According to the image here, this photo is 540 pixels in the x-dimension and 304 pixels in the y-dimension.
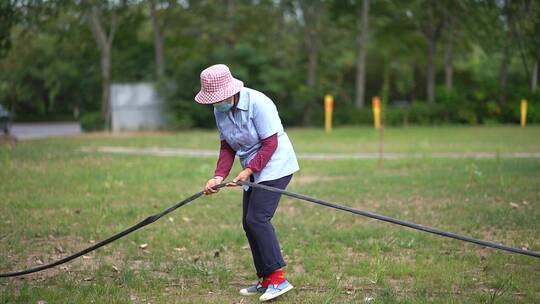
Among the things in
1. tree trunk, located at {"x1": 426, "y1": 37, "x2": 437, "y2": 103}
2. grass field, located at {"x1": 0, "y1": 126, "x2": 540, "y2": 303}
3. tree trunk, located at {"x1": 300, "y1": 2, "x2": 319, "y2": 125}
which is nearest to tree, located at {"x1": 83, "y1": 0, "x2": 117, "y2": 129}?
tree trunk, located at {"x1": 300, "y1": 2, "x2": 319, "y2": 125}

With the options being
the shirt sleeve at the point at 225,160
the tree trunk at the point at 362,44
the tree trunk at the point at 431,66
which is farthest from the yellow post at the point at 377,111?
the shirt sleeve at the point at 225,160

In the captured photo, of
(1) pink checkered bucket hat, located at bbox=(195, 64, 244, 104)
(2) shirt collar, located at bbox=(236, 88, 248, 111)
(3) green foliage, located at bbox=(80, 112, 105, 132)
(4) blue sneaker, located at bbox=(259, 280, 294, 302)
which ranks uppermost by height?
(1) pink checkered bucket hat, located at bbox=(195, 64, 244, 104)

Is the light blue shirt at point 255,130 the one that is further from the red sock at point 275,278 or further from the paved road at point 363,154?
the paved road at point 363,154

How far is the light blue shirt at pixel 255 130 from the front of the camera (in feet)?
16.3

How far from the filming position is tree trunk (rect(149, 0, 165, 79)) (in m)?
31.1

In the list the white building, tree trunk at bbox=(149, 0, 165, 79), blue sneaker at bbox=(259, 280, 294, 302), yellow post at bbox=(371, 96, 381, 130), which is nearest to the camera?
blue sneaker at bbox=(259, 280, 294, 302)

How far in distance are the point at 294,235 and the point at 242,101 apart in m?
2.73

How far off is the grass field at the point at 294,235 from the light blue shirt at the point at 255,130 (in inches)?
39.1

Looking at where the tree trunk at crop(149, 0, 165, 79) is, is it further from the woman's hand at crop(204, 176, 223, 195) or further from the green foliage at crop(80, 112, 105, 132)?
the woman's hand at crop(204, 176, 223, 195)

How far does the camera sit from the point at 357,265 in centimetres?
603

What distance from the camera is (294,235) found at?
735cm

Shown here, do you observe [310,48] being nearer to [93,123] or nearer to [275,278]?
[93,123]

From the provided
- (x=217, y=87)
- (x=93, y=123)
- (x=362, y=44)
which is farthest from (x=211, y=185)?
(x=362, y=44)

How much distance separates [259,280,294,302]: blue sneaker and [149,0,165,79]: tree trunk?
2654 cm
